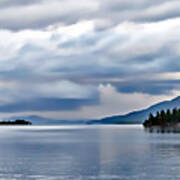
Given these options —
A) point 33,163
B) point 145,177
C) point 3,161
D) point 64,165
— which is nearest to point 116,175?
point 145,177

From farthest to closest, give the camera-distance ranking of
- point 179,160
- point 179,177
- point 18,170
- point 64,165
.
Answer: point 179,160 → point 64,165 → point 18,170 → point 179,177

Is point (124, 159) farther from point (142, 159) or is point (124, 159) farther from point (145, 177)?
point (145, 177)

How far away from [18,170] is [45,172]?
16.6 feet

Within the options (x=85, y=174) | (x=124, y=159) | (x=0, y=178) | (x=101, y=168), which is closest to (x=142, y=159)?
(x=124, y=159)

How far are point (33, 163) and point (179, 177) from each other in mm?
28603

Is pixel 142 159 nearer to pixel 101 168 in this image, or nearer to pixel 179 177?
pixel 101 168

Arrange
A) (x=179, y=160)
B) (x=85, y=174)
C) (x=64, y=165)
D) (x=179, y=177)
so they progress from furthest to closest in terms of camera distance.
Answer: (x=179, y=160) < (x=64, y=165) < (x=85, y=174) < (x=179, y=177)

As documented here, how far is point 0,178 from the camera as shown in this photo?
204 ft

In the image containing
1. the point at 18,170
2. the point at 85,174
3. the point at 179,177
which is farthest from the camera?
the point at 18,170

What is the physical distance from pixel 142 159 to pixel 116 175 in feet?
76.7

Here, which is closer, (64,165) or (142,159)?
(64,165)

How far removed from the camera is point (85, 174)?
66.1 meters

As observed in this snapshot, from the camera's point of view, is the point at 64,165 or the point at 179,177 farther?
the point at 64,165

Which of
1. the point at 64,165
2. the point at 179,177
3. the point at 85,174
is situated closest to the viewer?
the point at 179,177
